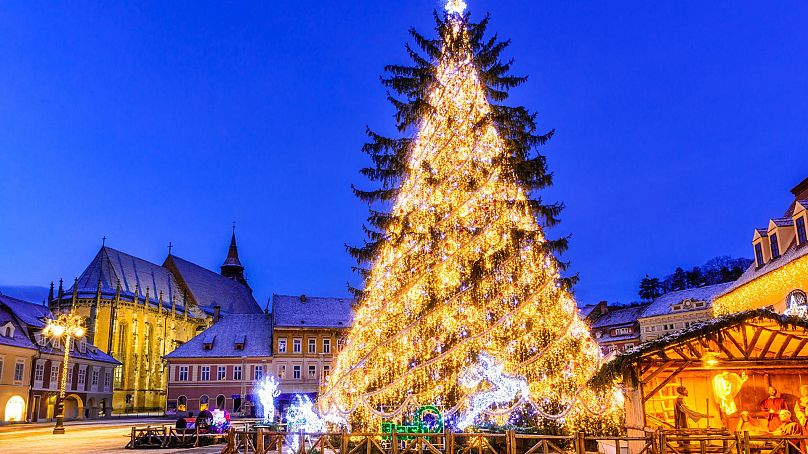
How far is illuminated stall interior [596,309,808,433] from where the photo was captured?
15438mm

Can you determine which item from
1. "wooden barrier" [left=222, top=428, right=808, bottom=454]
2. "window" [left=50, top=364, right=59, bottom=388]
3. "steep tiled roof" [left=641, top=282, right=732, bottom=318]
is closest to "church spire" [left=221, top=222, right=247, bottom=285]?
"window" [left=50, top=364, right=59, bottom=388]

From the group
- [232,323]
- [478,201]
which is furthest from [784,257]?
[232,323]

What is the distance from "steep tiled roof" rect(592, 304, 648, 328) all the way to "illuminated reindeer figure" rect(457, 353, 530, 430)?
2011 inches

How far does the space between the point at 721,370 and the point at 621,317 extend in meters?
52.7

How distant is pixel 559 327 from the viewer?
17969 millimetres

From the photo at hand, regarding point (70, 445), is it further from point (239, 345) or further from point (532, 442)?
point (239, 345)

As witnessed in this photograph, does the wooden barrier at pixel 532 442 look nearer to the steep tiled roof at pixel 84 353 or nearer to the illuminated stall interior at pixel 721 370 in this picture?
the illuminated stall interior at pixel 721 370

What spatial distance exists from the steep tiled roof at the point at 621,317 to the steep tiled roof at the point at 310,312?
28645 mm

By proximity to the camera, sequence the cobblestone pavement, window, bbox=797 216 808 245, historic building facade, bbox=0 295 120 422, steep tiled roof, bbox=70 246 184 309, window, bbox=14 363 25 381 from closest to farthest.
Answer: window, bbox=797 216 808 245 < the cobblestone pavement < historic building facade, bbox=0 295 120 422 < window, bbox=14 363 25 381 < steep tiled roof, bbox=70 246 184 309

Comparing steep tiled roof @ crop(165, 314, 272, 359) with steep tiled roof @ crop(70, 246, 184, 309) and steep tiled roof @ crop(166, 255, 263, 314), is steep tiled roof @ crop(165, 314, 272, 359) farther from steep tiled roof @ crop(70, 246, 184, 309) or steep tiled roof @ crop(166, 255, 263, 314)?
steep tiled roof @ crop(166, 255, 263, 314)

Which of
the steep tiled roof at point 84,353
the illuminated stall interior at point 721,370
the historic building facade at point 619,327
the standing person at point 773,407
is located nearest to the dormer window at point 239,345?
the steep tiled roof at point 84,353

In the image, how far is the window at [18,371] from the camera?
46.8 meters

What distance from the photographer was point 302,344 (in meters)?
62.0

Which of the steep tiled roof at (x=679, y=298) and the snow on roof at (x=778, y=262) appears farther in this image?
the steep tiled roof at (x=679, y=298)
